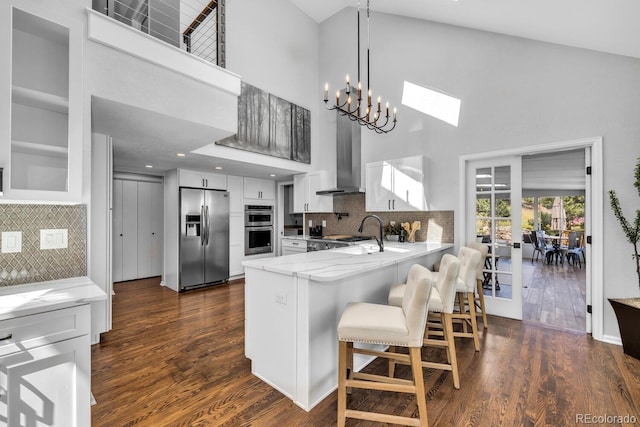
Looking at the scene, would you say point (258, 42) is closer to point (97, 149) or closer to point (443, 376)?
point (97, 149)

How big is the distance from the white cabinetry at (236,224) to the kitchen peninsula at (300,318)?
11.1ft

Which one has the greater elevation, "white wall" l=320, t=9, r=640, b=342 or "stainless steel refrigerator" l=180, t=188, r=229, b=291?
"white wall" l=320, t=9, r=640, b=342

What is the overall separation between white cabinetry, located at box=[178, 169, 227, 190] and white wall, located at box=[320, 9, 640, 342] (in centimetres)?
274

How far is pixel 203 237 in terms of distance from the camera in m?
4.98

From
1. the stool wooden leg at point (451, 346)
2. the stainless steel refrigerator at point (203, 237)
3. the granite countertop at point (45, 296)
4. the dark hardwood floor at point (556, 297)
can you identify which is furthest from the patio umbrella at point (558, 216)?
the granite countertop at point (45, 296)

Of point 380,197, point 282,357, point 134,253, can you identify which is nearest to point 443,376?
point 282,357

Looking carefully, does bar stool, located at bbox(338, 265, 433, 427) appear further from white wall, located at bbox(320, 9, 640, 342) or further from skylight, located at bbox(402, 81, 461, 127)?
skylight, located at bbox(402, 81, 461, 127)

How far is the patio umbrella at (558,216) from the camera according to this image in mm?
9453

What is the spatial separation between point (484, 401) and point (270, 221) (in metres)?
4.99

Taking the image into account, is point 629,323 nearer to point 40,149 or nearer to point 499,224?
point 499,224

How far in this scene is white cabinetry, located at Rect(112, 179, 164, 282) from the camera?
521 centimetres

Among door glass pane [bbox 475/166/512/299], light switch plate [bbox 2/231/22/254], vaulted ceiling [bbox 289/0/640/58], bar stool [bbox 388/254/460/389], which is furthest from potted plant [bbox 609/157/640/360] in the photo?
light switch plate [bbox 2/231/22/254]

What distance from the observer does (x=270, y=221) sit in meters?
6.23

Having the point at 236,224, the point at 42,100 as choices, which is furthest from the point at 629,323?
the point at 236,224
